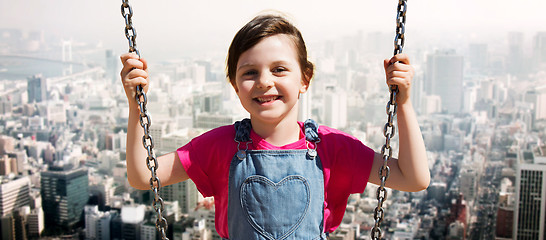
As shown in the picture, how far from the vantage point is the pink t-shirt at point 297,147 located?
2.32ft

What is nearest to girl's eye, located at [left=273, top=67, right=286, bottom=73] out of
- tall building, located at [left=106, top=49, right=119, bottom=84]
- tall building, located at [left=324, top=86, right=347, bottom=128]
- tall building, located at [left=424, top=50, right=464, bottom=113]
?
tall building, located at [left=324, top=86, right=347, bottom=128]

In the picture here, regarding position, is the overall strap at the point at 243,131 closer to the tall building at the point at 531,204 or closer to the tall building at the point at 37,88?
the tall building at the point at 531,204

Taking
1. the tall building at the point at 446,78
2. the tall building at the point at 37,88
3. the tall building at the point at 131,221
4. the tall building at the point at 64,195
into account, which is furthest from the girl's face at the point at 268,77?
the tall building at the point at 37,88

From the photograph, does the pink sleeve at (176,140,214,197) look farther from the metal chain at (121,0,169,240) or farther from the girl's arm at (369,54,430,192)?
the girl's arm at (369,54,430,192)

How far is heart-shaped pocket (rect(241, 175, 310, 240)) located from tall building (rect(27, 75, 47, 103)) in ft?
40.4

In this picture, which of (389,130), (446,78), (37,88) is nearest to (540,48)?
(446,78)

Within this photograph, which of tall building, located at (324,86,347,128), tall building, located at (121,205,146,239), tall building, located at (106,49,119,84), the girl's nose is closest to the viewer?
the girl's nose

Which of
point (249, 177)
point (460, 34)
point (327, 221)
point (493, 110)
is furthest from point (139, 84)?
point (460, 34)

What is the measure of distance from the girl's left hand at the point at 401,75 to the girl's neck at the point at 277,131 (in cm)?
15

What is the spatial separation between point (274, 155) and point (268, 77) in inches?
4.1

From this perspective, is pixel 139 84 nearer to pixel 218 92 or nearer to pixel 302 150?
pixel 302 150

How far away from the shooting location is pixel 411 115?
677 mm

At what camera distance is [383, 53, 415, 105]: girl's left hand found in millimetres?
665

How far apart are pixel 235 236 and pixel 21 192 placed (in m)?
9.82
